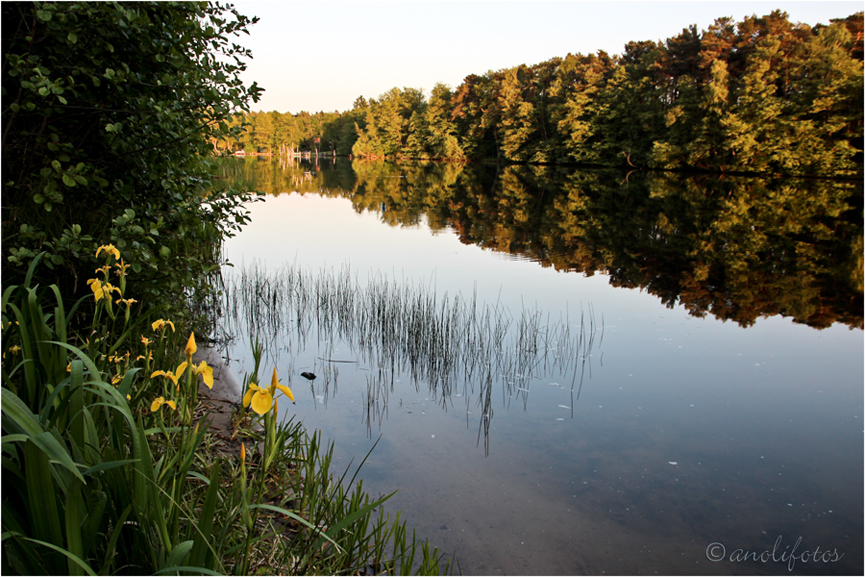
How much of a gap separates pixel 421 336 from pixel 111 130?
12.8 feet

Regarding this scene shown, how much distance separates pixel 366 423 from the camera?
4.57 m

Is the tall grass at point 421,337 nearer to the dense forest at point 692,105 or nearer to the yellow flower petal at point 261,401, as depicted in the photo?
the yellow flower petal at point 261,401

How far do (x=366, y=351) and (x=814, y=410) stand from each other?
14.5 ft

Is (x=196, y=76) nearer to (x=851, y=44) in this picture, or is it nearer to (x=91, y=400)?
(x=91, y=400)

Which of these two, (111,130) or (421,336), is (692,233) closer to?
(421,336)

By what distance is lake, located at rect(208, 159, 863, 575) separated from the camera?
10.9 ft

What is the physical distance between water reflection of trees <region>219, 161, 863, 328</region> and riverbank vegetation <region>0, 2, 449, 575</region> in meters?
6.96

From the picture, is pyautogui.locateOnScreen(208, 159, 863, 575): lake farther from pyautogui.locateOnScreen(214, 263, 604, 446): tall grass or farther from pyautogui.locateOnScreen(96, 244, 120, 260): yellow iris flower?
pyautogui.locateOnScreen(96, 244, 120, 260): yellow iris flower

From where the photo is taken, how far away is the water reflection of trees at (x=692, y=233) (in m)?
8.91

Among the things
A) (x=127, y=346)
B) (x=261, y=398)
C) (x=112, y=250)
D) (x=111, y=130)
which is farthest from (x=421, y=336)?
(x=261, y=398)

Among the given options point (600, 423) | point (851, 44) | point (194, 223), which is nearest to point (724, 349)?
point (600, 423)

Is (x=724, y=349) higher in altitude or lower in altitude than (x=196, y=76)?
lower

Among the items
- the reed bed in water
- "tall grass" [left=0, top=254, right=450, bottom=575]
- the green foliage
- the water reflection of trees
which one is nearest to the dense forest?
the water reflection of trees

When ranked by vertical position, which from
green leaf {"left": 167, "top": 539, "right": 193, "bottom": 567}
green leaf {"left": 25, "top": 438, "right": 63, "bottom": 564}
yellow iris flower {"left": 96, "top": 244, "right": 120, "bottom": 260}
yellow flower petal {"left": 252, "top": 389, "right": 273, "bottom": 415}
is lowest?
green leaf {"left": 167, "top": 539, "right": 193, "bottom": 567}
